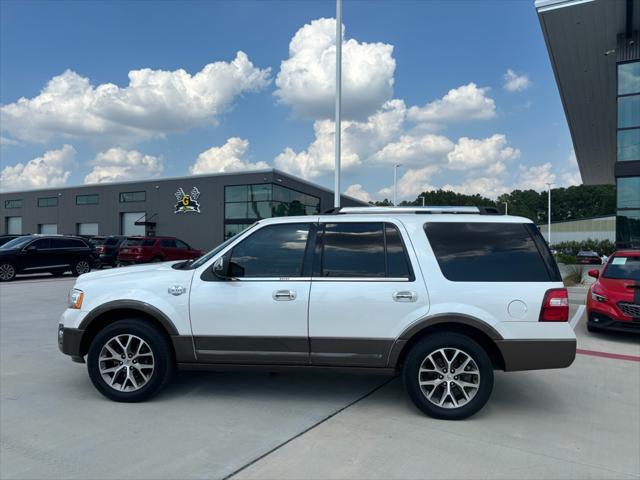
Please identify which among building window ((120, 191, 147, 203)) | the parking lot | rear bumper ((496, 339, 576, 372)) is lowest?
the parking lot

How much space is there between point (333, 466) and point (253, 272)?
1.88 meters

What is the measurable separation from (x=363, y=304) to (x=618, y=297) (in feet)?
18.5

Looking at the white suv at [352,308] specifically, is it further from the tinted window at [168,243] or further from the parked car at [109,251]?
the parked car at [109,251]

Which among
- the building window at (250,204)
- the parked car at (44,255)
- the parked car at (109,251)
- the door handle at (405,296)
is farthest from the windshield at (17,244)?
the building window at (250,204)

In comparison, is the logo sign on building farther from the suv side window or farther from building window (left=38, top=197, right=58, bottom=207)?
the suv side window

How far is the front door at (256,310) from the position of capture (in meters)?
4.14

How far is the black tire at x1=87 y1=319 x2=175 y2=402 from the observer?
4.27 meters

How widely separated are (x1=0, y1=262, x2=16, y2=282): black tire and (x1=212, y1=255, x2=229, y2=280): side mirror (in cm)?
1515

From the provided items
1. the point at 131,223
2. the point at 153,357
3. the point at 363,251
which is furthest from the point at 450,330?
the point at 131,223

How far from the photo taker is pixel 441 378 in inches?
159

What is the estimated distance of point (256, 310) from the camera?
417 cm

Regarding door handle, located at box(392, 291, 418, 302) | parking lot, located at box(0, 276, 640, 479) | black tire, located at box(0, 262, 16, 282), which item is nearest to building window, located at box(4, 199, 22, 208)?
black tire, located at box(0, 262, 16, 282)

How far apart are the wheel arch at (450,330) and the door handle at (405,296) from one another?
22 cm

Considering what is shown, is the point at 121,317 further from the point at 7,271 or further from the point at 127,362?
the point at 7,271
